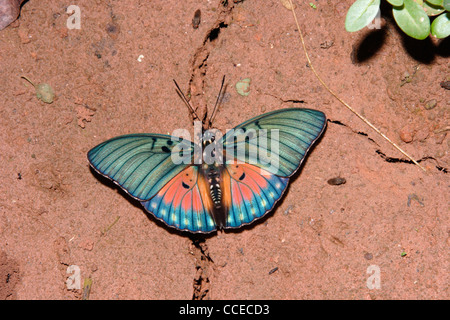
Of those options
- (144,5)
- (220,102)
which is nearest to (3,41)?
(144,5)

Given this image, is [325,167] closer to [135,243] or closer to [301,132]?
[301,132]

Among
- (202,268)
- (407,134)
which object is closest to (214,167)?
(202,268)

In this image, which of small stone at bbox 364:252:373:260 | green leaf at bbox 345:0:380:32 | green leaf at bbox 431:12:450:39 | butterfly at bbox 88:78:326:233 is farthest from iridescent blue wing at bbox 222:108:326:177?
green leaf at bbox 431:12:450:39

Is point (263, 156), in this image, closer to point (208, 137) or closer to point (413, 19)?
point (208, 137)

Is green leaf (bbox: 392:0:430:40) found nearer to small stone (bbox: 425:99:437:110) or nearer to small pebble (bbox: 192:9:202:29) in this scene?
small stone (bbox: 425:99:437:110)

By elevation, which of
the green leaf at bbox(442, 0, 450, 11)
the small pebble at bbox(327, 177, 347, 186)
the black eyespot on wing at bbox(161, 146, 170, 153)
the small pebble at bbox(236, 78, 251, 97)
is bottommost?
the small pebble at bbox(327, 177, 347, 186)

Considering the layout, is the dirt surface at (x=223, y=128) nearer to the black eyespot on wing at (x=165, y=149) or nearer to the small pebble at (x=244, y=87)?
the small pebble at (x=244, y=87)
